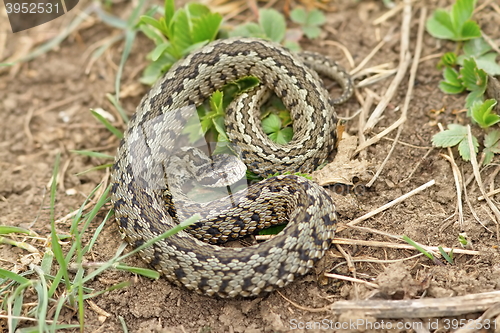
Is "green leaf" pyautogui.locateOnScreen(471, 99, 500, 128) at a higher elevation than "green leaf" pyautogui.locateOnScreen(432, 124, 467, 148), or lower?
higher

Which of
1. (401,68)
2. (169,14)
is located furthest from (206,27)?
(401,68)

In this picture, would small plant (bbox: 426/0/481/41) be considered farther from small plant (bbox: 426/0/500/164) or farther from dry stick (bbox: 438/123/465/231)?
dry stick (bbox: 438/123/465/231)

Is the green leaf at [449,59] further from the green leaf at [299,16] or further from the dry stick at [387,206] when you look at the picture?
the green leaf at [299,16]

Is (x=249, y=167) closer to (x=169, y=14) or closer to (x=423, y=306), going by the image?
(x=169, y=14)

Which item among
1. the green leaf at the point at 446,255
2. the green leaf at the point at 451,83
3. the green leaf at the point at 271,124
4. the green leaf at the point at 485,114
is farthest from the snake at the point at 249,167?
the green leaf at the point at 485,114

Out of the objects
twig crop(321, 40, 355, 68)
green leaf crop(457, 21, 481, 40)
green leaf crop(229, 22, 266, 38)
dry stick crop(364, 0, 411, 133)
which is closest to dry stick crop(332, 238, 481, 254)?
dry stick crop(364, 0, 411, 133)

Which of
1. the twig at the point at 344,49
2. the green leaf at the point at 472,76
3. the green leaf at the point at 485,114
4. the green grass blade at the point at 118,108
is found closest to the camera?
the green leaf at the point at 485,114
